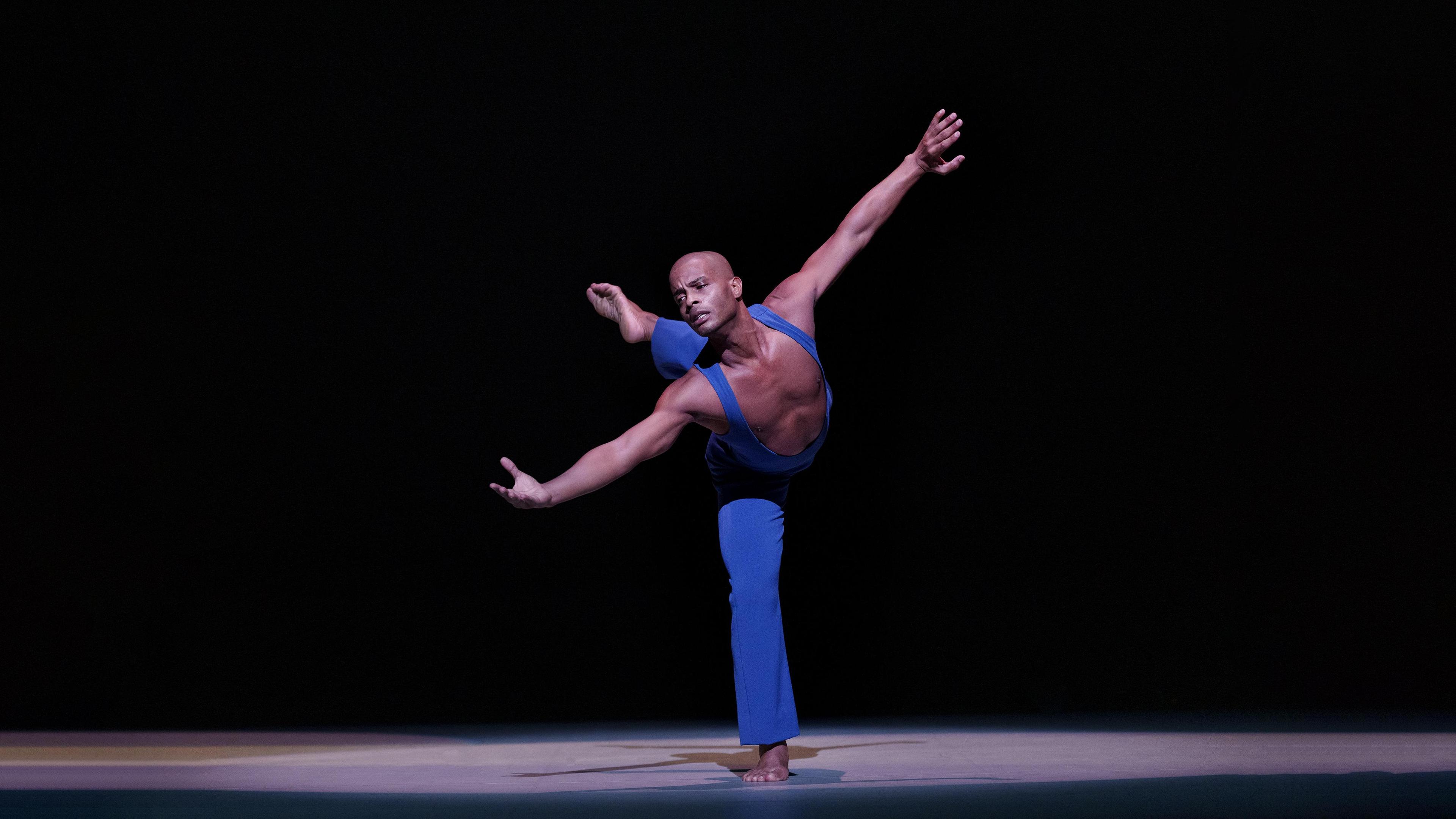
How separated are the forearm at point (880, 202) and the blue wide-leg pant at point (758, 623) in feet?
2.70

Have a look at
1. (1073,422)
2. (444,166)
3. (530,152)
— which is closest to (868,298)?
(1073,422)

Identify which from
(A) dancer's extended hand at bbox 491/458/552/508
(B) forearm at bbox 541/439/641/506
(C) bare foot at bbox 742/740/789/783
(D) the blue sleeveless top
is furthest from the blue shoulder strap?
(C) bare foot at bbox 742/740/789/783

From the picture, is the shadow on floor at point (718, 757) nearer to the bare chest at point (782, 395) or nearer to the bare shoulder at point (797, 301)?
the bare chest at point (782, 395)

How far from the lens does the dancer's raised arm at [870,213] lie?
332cm

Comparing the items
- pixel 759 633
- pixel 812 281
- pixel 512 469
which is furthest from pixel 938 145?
pixel 512 469

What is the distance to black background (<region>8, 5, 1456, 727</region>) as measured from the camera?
444 cm

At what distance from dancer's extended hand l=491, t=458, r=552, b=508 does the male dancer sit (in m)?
0.16

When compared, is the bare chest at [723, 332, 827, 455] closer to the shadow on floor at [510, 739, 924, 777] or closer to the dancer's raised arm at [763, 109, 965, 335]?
the dancer's raised arm at [763, 109, 965, 335]

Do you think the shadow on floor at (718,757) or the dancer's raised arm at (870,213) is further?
the dancer's raised arm at (870,213)

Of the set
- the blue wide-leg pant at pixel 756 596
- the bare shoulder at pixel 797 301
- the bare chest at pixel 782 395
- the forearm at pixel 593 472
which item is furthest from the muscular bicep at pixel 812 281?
the forearm at pixel 593 472

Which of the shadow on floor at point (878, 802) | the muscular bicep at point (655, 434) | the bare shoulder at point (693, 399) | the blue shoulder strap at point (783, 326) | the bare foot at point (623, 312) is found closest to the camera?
the shadow on floor at point (878, 802)

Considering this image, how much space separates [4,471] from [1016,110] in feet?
13.0

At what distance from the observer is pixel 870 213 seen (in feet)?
11.1

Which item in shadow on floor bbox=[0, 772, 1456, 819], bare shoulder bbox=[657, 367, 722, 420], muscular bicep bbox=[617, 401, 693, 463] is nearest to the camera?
shadow on floor bbox=[0, 772, 1456, 819]
